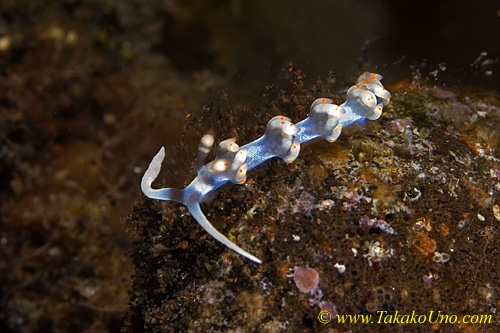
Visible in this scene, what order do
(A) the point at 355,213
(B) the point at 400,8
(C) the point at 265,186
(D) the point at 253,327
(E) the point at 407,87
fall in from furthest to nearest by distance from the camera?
1. (B) the point at 400,8
2. (E) the point at 407,87
3. (C) the point at 265,186
4. (A) the point at 355,213
5. (D) the point at 253,327

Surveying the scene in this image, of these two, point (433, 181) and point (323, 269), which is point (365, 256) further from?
point (433, 181)

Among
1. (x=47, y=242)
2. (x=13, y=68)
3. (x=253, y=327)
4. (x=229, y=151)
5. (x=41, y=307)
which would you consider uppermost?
(x=229, y=151)

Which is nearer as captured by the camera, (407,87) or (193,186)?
(193,186)

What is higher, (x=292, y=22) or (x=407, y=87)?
(x=407, y=87)

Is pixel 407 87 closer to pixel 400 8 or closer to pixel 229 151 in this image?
pixel 229 151

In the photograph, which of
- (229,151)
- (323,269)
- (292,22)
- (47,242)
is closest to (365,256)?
(323,269)

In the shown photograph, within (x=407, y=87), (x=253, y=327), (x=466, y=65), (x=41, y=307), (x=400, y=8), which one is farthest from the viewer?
(x=400, y=8)
